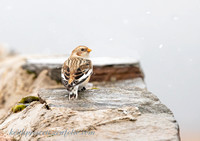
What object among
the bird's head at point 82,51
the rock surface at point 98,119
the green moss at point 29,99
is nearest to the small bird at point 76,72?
the bird's head at point 82,51

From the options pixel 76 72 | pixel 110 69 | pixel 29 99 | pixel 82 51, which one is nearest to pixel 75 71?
pixel 76 72

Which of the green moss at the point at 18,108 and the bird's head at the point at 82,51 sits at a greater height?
the bird's head at the point at 82,51

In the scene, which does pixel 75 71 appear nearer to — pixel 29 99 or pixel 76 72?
pixel 76 72

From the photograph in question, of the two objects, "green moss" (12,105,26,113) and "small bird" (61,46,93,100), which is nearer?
"small bird" (61,46,93,100)

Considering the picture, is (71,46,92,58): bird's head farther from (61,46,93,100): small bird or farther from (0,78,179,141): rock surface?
(0,78,179,141): rock surface

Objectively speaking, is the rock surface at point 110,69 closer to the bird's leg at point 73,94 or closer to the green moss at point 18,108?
the green moss at point 18,108

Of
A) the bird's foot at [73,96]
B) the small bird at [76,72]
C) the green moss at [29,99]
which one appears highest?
the small bird at [76,72]

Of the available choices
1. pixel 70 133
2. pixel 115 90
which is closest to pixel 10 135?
pixel 70 133

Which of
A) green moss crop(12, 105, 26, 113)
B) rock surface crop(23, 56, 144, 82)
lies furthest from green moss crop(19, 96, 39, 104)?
rock surface crop(23, 56, 144, 82)
